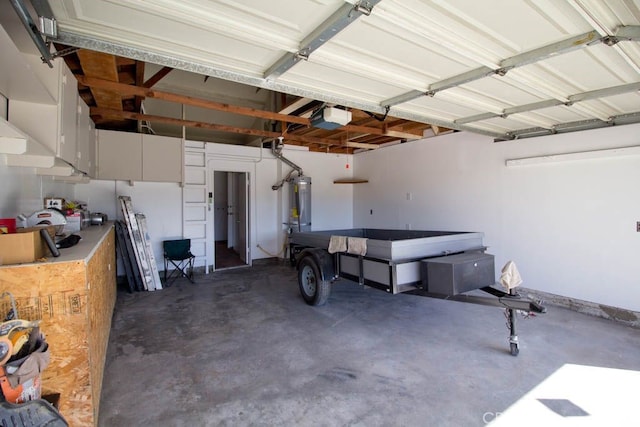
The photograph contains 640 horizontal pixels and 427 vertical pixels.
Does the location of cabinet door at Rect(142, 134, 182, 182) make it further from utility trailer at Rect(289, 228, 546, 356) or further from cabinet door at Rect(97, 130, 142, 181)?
utility trailer at Rect(289, 228, 546, 356)

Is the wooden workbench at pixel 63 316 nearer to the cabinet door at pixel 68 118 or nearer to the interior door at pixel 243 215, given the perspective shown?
the cabinet door at pixel 68 118

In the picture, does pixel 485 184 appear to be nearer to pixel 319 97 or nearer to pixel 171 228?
pixel 319 97

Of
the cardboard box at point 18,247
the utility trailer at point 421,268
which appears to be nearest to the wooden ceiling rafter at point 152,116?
the utility trailer at point 421,268

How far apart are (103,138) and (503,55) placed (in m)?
5.80

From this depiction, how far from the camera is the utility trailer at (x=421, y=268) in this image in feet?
9.54

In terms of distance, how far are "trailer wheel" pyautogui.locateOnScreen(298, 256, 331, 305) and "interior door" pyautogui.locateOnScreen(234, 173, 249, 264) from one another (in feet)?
9.76

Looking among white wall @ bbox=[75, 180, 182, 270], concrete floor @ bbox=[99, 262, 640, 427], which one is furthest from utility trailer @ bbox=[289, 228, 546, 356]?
white wall @ bbox=[75, 180, 182, 270]

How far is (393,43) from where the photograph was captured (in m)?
2.06

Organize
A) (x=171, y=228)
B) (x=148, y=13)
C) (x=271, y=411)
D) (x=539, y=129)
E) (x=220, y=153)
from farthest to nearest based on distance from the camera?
1. (x=220, y=153)
2. (x=171, y=228)
3. (x=539, y=129)
4. (x=271, y=411)
5. (x=148, y=13)

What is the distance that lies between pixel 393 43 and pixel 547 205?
389cm

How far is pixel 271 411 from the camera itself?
2.19 metres

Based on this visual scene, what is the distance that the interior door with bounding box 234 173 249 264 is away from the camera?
7.16 m

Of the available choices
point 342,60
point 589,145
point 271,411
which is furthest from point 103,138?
point 589,145

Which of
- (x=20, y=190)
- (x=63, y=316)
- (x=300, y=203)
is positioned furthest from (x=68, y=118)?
(x=300, y=203)
